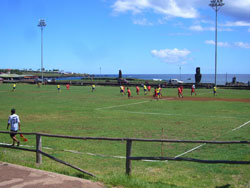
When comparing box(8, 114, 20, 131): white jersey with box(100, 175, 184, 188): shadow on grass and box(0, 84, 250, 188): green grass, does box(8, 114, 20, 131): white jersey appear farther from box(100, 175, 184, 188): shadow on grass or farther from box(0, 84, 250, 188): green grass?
box(100, 175, 184, 188): shadow on grass

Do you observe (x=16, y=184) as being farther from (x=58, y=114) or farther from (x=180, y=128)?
(x=58, y=114)

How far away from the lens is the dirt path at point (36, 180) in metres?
6.22

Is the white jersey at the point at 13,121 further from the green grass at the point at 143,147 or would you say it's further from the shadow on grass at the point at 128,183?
the shadow on grass at the point at 128,183

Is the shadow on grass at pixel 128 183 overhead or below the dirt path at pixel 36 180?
below

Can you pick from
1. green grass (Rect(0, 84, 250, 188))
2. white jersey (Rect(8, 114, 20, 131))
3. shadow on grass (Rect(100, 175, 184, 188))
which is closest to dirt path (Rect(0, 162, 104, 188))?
shadow on grass (Rect(100, 175, 184, 188))

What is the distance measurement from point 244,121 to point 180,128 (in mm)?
5408

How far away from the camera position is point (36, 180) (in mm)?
6508

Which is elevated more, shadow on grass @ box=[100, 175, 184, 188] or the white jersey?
the white jersey

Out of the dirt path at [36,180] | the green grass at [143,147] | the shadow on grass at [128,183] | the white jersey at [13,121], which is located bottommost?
the green grass at [143,147]

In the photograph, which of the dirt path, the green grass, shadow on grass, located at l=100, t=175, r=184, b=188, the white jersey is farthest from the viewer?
the white jersey

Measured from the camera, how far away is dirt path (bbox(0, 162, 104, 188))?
6.22 metres

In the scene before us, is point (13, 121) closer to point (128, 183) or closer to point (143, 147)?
point (143, 147)

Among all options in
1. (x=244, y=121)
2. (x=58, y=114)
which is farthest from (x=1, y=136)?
(x=244, y=121)

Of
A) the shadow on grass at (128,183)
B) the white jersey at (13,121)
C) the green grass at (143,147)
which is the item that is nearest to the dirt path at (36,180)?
the shadow on grass at (128,183)
